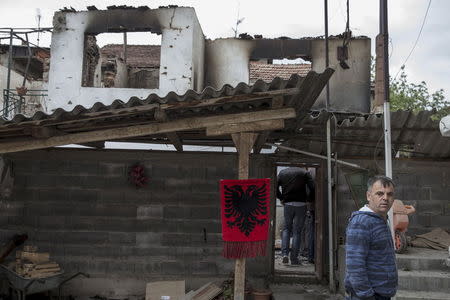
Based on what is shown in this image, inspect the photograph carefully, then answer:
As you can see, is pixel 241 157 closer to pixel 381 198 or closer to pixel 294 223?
pixel 381 198

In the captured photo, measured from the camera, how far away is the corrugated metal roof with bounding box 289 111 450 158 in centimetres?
688

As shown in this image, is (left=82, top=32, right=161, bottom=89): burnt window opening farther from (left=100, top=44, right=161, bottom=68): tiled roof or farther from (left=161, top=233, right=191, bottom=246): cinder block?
(left=161, top=233, right=191, bottom=246): cinder block

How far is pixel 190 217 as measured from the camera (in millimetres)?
8156

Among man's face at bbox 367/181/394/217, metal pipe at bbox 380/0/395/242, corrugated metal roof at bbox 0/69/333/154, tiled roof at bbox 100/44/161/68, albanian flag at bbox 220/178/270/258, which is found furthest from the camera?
tiled roof at bbox 100/44/161/68

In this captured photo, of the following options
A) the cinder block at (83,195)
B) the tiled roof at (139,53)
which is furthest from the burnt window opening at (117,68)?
the cinder block at (83,195)

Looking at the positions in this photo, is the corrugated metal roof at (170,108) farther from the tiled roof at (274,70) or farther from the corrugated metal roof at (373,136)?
the tiled roof at (274,70)

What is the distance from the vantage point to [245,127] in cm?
557

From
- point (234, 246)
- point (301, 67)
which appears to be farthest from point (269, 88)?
point (301, 67)

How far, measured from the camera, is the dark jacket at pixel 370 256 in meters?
3.53

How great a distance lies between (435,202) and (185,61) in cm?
1042

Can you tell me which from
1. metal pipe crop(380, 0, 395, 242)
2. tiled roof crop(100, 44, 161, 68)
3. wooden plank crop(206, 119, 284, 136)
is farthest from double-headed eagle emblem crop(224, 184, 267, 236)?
tiled roof crop(100, 44, 161, 68)

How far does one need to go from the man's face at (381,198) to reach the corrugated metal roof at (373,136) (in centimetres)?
299

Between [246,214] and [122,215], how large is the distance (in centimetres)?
295

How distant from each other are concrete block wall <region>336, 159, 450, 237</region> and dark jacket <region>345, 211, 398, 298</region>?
185 inches
